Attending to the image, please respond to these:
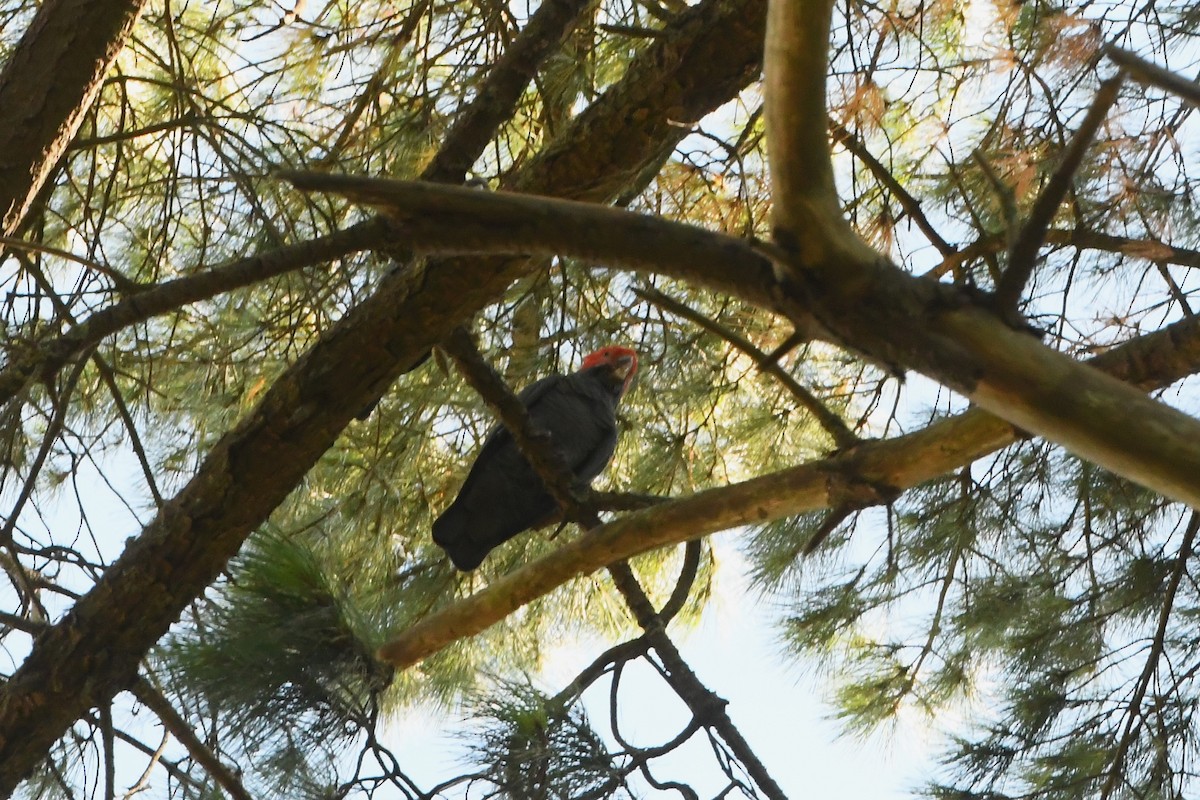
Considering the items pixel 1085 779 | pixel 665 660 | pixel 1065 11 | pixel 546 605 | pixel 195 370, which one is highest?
pixel 1065 11

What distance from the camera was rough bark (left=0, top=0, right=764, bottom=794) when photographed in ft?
6.18

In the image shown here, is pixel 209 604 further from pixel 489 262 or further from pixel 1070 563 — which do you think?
pixel 1070 563

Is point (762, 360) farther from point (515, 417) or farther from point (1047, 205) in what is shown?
point (515, 417)

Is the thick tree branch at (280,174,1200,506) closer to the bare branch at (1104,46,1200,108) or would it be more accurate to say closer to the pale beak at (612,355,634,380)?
the bare branch at (1104,46,1200,108)

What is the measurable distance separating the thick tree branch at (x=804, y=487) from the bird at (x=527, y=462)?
730 millimetres

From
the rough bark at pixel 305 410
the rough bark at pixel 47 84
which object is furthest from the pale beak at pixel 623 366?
the rough bark at pixel 47 84

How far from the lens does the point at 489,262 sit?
1.86 meters

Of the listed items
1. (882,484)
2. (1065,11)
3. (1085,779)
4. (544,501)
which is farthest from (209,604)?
(1065,11)

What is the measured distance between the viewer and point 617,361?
2.96 m

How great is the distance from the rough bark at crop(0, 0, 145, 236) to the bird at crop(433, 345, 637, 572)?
1.08 meters

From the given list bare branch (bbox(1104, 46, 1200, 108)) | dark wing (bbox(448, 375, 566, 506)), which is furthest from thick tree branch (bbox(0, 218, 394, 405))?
A: dark wing (bbox(448, 375, 566, 506))

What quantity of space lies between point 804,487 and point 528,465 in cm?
133

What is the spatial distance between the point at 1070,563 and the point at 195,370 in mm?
2115

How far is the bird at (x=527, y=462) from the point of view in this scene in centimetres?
259
